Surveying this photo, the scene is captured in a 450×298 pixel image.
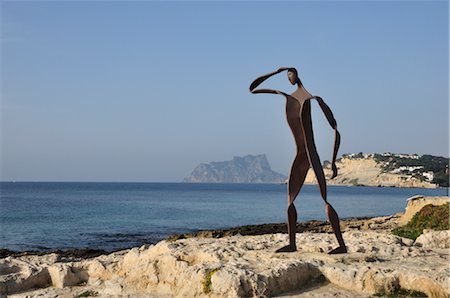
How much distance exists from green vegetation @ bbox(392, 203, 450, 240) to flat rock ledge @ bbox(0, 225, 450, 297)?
1042 cm

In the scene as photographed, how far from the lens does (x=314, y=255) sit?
11.2m

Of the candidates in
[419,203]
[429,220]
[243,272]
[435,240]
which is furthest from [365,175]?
[243,272]

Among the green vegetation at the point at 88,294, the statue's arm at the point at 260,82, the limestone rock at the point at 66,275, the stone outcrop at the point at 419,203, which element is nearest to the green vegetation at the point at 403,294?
the statue's arm at the point at 260,82

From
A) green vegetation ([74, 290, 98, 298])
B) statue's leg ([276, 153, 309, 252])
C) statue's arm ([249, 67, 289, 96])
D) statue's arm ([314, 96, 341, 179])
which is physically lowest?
green vegetation ([74, 290, 98, 298])

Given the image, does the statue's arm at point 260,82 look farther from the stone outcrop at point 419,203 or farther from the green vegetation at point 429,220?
the stone outcrop at point 419,203

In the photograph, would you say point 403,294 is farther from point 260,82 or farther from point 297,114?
point 260,82

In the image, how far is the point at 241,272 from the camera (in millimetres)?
9352

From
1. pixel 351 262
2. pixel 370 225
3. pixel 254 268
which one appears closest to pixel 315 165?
pixel 351 262

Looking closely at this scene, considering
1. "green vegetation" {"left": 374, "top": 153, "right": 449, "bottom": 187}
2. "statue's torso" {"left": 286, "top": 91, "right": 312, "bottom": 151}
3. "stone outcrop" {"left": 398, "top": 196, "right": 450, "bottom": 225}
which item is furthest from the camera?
"green vegetation" {"left": 374, "top": 153, "right": 449, "bottom": 187}

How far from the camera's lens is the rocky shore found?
9289 millimetres

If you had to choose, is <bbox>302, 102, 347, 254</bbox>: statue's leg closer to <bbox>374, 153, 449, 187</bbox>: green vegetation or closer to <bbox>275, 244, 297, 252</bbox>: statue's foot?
<bbox>275, 244, 297, 252</bbox>: statue's foot

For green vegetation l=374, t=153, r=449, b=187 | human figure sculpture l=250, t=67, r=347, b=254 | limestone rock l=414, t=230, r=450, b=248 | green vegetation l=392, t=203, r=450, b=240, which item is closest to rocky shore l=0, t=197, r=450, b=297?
human figure sculpture l=250, t=67, r=347, b=254

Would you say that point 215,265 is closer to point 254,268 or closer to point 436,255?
point 254,268

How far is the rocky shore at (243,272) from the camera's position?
30.5ft
